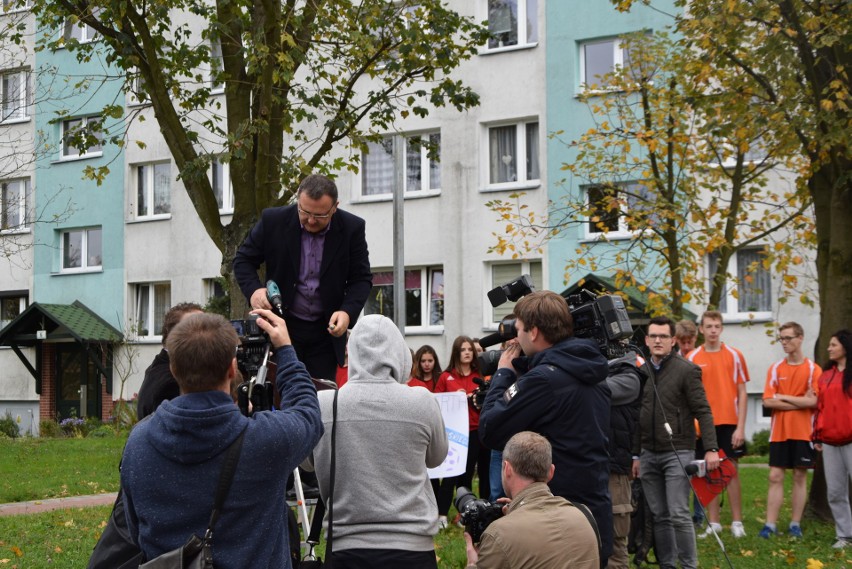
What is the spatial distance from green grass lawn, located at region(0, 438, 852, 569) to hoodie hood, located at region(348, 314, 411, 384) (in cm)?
418

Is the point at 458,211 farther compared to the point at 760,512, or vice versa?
the point at 458,211

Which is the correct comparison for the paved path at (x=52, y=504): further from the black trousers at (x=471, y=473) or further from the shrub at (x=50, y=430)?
the shrub at (x=50, y=430)

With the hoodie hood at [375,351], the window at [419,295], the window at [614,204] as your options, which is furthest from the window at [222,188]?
the hoodie hood at [375,351]

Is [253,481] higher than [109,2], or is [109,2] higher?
[109,2]

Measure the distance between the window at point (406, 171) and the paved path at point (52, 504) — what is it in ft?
48.7

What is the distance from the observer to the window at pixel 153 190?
33.6m

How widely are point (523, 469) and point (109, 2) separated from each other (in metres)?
10.8

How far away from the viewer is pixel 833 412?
10922 mm

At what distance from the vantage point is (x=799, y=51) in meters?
12.9

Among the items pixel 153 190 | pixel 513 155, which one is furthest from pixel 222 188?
pixel 513 155

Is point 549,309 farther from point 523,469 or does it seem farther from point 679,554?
point 679,554

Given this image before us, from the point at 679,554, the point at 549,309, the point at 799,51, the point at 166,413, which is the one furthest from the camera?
the point at 799,51

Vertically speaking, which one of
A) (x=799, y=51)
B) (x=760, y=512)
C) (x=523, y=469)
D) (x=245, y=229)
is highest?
(x=799, y=51)

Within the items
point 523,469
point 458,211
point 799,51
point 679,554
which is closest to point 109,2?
point 799,51
